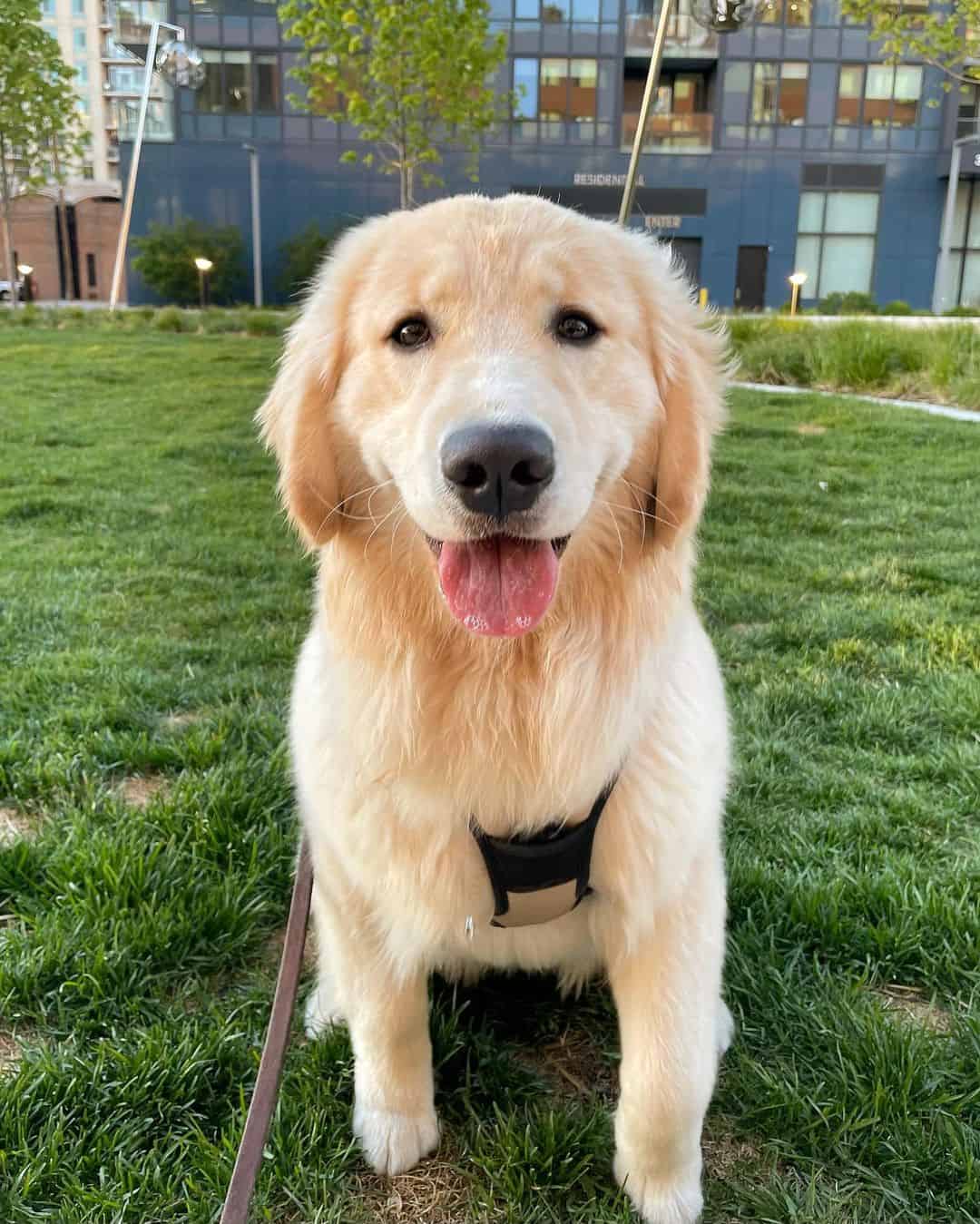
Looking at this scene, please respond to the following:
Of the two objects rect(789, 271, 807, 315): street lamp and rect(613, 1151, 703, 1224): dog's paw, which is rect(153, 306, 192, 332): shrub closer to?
rect(613, 1151, 703, 1224): dog's paw

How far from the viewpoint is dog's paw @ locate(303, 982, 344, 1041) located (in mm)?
2033

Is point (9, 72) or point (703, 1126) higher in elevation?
point (9, 72)

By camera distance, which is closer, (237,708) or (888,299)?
(237,708)

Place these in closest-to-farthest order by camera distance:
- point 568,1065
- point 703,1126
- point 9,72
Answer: point 703,1126 < point 568,1065 < point 9,72

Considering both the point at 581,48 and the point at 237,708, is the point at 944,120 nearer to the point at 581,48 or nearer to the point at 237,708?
the point at 581,48

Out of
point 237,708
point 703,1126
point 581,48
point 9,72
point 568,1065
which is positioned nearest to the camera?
point 703,1126

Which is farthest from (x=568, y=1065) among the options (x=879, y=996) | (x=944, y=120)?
(x=944, y=120)

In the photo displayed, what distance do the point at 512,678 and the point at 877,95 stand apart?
37.5 metres

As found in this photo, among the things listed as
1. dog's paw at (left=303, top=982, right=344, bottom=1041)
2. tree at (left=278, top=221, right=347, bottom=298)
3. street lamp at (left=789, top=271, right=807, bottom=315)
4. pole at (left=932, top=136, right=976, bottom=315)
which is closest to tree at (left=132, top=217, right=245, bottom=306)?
tree at (left=278, top=221, right=347, bottom=298)

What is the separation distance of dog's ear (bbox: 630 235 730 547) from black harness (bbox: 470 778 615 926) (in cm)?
52

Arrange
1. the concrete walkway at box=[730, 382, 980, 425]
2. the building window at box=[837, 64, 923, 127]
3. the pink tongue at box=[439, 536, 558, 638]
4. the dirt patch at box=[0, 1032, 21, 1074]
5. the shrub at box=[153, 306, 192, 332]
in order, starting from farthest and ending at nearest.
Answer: the building window at box=[837, 64, 923, 127], the shrub at box=[153, 306, 192, 332], the concrete walkway at box=[730, 382, 980, 425], the dirt patch at box=[0, 1032, 21, 1074], the pink tongue at box=[439, 536, 558, 638]

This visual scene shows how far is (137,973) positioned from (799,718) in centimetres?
236

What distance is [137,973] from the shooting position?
2.12m

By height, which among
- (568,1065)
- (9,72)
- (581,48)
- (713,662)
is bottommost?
(568,1065)
